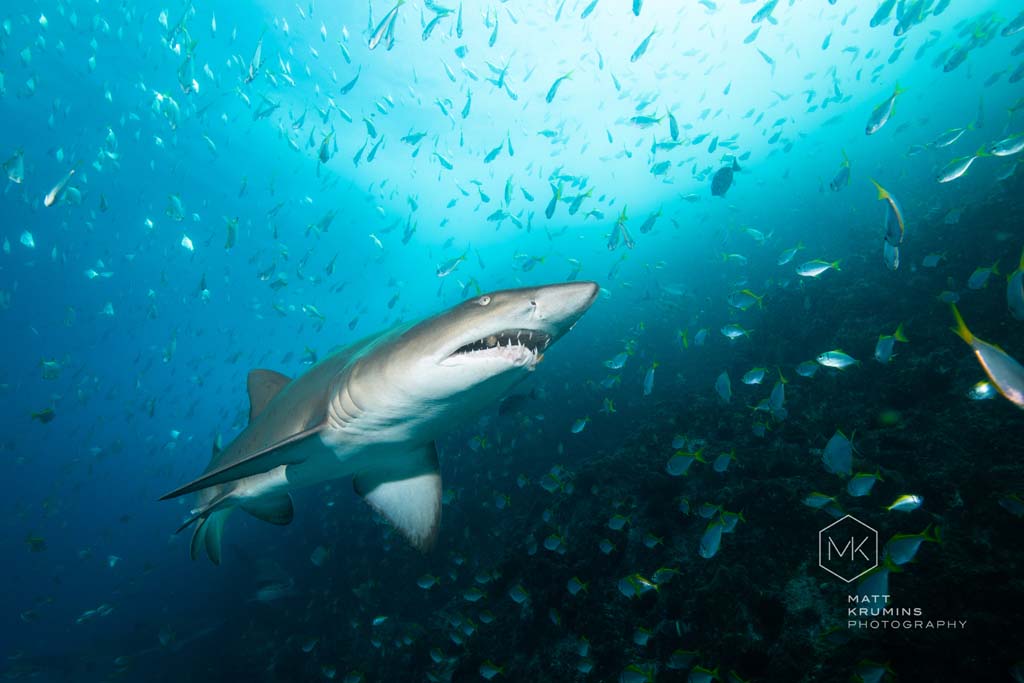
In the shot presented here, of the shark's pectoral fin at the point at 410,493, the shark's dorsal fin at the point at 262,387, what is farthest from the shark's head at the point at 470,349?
the shark's dorsal fin at the point at 262,387

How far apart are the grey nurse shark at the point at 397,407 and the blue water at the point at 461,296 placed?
3159mm

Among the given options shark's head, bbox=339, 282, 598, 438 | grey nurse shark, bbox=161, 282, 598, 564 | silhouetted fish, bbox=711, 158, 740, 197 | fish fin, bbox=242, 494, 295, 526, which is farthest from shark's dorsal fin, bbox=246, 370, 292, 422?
silhouetted fish, bbox=711, 158, 740, 197

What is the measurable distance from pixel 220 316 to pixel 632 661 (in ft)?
188

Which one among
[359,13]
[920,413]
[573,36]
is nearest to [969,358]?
[920,413]

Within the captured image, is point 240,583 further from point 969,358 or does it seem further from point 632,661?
point 969,358

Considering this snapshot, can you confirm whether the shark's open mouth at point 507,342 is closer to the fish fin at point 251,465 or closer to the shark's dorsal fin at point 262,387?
the fish fin at point 251,465

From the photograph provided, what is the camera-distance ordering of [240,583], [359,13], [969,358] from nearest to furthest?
[969,358] → [240,583] → [359,13]

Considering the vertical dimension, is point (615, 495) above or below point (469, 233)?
below

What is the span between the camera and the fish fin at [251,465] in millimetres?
2585

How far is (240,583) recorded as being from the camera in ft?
45.3

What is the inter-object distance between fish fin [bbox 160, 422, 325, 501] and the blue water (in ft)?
13.7

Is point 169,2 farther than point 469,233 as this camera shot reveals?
No

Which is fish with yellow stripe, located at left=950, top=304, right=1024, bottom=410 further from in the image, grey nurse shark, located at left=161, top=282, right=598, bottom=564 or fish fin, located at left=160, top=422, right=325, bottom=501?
fish fin, located at left=160, top=422, right=325, bottom=501

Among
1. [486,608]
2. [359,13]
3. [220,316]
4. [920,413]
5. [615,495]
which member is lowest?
[486,608]
